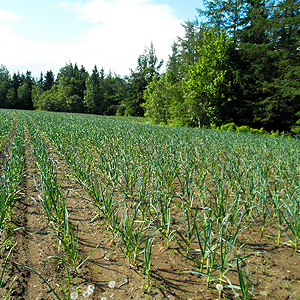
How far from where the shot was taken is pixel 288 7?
19375 mm

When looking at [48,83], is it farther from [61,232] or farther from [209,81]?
[61,232]

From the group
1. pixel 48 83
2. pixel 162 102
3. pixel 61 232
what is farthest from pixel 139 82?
pixel 61 232

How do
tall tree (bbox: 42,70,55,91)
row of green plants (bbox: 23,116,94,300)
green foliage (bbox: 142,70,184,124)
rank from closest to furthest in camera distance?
row of green plants (bbox: 23,116,94,300), green foliage (bbox: 142,70,184,124), tall tree (bbox: 42,70,55,91)

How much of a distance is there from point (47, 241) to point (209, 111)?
18871mm

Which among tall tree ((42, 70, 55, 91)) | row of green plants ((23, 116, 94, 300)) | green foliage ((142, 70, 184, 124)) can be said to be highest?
tall tree ((42, 70, 55, 91))

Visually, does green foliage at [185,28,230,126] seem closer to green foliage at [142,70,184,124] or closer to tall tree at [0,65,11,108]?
green foliage at [142,70,184,124]

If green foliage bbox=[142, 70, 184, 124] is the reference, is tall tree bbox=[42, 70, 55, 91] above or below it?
above

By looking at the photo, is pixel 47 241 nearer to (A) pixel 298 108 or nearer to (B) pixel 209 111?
(B) pixel 209 111

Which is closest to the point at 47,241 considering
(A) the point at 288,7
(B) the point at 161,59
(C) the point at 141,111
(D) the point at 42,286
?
(D) the point at 42,286

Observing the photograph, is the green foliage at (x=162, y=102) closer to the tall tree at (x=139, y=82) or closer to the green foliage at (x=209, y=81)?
the green foliage at (x=209, y=81)

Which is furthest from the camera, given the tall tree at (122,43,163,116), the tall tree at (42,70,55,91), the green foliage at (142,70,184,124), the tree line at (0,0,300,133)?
the tall tree at (42,70,55,91)

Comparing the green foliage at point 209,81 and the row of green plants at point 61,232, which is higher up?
the green foliage at point 209,81

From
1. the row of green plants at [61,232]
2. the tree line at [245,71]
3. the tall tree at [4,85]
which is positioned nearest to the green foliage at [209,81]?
the tree line at [245,71]

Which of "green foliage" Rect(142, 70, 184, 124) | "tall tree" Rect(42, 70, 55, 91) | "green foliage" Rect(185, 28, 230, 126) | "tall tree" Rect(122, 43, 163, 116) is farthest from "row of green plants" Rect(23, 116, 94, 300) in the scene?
"tall tree" Rect(42, 70, 55, 91)
